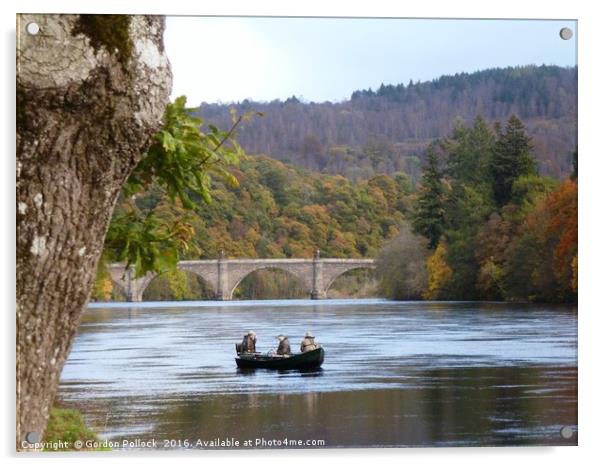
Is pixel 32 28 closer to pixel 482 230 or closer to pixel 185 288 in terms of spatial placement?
pixel 185 288

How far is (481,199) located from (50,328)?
4202 millimetres

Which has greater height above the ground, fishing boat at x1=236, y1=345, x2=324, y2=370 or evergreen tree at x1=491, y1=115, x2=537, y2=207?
evergreen tree at x1=491, y1=115, x2=537, y2=207

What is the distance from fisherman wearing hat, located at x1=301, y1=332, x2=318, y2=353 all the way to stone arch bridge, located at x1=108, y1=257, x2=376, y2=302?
37 centimetres

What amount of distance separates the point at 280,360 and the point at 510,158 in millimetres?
2213

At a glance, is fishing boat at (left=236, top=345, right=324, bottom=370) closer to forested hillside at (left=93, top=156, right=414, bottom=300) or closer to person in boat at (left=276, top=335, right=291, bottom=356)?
person in boat at (left=276, top=335, right=291, bottom=356)

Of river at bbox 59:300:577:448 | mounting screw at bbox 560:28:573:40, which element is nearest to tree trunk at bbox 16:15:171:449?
river at bbox 59:300:577:448

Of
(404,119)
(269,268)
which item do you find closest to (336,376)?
(269,268)

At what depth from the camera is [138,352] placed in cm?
671

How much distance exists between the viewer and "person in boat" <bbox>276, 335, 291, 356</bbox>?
23.3 feet

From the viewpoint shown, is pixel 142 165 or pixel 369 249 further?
pixel 369 249

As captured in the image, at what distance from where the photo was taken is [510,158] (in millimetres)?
7082
